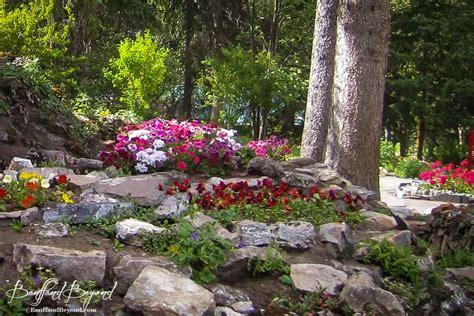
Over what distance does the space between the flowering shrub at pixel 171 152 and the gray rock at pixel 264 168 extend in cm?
34

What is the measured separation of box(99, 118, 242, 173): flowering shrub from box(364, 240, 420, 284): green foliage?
212 cm

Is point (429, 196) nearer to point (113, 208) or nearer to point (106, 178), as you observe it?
point (106, 178)

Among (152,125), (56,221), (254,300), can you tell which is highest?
(152,125)

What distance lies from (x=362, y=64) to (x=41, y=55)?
7.49 metres

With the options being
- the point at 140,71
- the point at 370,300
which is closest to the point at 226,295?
the point at 370,300

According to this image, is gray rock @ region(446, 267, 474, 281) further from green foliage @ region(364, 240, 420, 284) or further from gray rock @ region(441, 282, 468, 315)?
green foliage @ region(364, 240, 420, 284)

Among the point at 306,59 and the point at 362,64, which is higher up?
the point at 306,59

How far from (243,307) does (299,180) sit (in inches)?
95.0

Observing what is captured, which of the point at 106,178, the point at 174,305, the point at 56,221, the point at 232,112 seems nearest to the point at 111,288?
the point at 174,305

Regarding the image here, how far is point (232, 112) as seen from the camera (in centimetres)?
1748

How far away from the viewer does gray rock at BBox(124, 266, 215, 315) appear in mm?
3084

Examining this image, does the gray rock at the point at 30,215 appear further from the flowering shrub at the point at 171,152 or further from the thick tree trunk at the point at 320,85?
the thick tree trunk at the point at 320,85


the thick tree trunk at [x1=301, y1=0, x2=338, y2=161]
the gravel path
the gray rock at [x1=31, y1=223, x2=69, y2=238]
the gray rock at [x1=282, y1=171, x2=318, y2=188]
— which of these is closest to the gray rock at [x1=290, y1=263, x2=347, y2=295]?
A: the gray rock at [x1=31, y1=223, x2=69, y2=238]

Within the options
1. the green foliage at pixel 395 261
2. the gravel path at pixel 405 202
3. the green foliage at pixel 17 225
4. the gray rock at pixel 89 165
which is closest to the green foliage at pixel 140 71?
the gravel path at pixel 405 202
